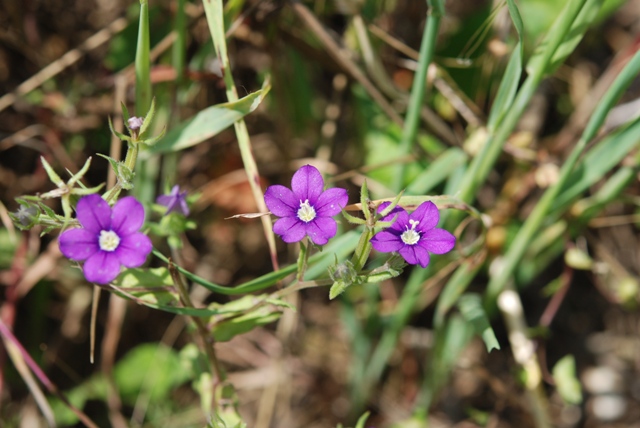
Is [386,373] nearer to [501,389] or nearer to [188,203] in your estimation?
[501,389]

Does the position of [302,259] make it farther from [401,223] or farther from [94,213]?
[94,213]

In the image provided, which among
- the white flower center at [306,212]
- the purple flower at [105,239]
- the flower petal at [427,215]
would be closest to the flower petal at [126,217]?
the purple flower at [105,239]

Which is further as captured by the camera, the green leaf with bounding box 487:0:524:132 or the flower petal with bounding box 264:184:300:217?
the green leaf with bounding box 487:0:524:132

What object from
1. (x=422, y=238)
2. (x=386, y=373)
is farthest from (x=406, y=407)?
(x=422, y=238)

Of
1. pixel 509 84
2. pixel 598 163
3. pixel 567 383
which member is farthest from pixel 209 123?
pixel 567 383

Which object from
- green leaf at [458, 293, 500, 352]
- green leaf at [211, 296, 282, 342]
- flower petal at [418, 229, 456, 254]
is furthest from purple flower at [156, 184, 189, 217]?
green leaf at [458, 293, 500, 352]

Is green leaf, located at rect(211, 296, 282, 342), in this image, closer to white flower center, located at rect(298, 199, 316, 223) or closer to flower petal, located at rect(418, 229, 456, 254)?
white flower center, located at rect(298, 199, 316, 223)

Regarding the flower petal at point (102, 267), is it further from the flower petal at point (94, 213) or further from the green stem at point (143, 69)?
the green stem at point (143, 69)
